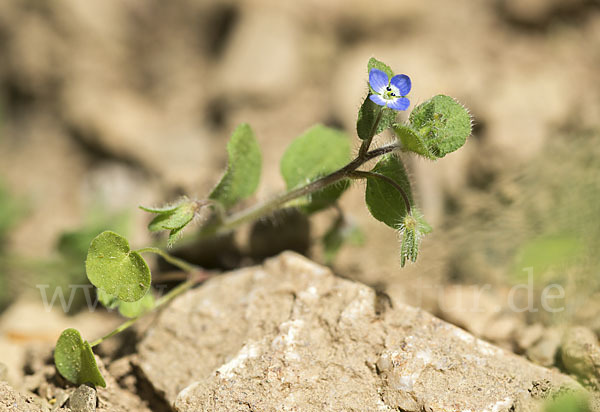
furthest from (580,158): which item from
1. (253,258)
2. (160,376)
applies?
(160,376)

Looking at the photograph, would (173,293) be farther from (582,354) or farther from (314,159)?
(582,354)

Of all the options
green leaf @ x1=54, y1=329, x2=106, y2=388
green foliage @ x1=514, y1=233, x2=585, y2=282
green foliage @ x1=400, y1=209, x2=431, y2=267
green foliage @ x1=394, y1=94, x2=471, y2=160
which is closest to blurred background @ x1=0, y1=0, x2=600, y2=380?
green foliage @ x1=514, y1=233, x2=585, y2=282

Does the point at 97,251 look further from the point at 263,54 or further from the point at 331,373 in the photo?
the point at 263,54

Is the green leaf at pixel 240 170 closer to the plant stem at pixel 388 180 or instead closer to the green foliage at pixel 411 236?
the plant stem at pixel 388 180

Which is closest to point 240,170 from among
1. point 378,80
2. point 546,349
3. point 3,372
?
point 378,80

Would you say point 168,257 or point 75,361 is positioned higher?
point 168,257

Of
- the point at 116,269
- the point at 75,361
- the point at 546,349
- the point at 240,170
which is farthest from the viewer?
the point at 240,170

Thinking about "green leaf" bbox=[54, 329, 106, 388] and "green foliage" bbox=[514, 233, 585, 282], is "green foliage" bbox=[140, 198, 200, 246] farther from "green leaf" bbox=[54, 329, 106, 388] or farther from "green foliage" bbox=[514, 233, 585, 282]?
"green foliage" bbox=[514, 233, 585, 282]
